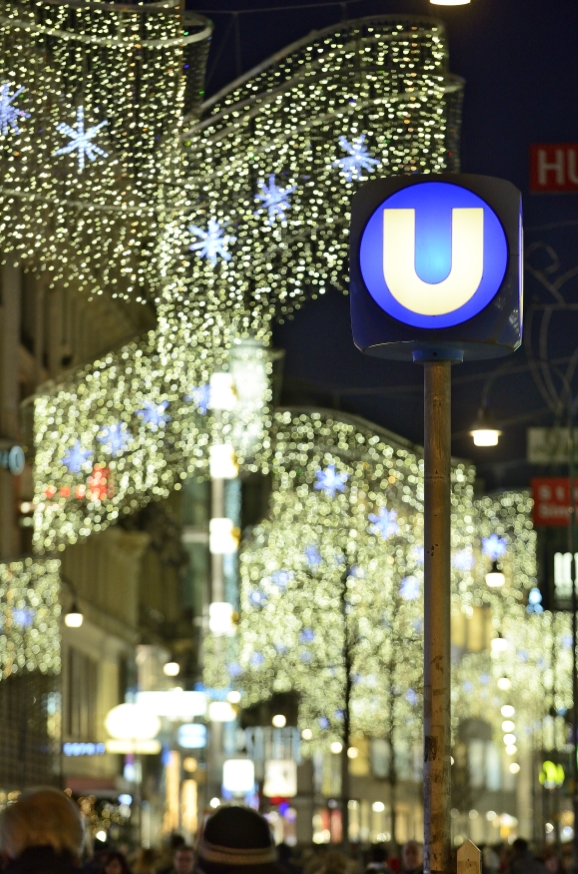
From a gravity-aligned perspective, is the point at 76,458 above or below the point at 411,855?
above

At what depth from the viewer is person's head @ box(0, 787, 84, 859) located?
475 centimetres

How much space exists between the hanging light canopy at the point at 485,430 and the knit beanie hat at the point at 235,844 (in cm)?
1601

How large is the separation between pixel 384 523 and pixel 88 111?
72.4 ft

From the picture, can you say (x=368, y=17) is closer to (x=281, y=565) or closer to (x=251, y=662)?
(x=281, y=565)

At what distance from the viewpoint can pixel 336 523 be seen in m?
35.5

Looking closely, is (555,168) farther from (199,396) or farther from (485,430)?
(199,396)

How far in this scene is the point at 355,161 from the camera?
1402cm

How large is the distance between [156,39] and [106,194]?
1.38 metres

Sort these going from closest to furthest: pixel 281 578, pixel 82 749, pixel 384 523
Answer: pixel 384 523, pixel 281 578, pixel 82 749

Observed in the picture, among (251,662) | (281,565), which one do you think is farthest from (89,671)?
(281,565)

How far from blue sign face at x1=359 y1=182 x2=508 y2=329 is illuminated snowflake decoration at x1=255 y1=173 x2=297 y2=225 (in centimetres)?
807

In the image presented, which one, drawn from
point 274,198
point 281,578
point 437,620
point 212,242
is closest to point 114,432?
point 212,242

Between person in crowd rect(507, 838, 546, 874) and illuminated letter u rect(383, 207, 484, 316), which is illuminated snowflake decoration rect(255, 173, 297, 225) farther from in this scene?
person in crowd rect(507, 838, 546, 874)

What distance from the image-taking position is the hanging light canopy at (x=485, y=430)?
69.6 feet
